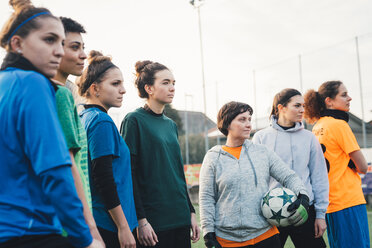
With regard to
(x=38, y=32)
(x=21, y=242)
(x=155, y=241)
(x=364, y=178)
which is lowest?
(x=364, y=178)

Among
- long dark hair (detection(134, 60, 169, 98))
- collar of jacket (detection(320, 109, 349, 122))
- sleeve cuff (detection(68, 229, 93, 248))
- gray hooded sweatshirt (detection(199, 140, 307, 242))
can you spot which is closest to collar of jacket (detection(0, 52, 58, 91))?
sleeve cuff (detection(68, 229, 93, 248))

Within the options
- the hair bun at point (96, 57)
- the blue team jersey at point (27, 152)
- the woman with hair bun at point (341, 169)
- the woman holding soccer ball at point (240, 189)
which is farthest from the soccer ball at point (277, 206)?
the blue team jersey at point (27, 152)

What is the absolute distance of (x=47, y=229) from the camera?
4.25 feet

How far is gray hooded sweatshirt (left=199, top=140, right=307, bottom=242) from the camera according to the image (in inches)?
124

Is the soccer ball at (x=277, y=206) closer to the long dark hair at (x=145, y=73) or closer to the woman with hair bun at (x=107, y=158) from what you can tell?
the woman with hair bun at (x=107, y=158)

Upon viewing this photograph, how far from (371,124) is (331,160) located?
11.0 metres

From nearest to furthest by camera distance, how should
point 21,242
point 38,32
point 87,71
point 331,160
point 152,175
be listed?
1. point 21,242
2. point 38,32
3. point 87,71
4. point 152,175
5. point 331,160

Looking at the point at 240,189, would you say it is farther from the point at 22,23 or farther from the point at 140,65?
the point at 22,23

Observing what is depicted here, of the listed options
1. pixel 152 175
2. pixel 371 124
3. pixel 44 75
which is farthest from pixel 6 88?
pixel 371 124

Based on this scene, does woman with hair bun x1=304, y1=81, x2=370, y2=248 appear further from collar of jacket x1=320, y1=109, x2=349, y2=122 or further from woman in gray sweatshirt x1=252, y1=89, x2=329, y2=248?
woman in gray sweatshirt x1=252, y1=89, x2=329, y2=248

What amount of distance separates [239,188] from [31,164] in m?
2.21

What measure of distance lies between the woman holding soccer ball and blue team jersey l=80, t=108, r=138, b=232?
1.06 meters

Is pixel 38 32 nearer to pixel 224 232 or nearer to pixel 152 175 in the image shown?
pixel 152 175

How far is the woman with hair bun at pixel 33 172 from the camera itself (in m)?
1.25
